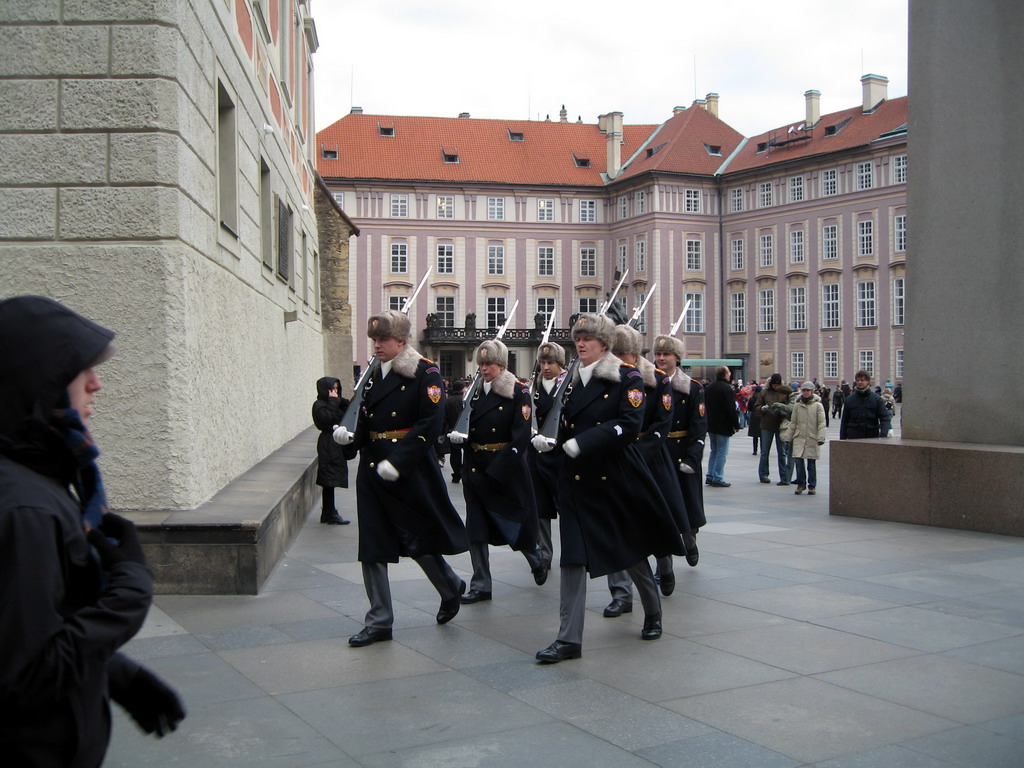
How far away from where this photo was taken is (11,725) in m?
2.18

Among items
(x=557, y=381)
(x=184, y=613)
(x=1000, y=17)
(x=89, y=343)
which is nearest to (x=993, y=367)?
(x=1000, y=17)

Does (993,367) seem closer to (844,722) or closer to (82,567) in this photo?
(844,722)

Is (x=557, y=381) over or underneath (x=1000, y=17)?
underneath

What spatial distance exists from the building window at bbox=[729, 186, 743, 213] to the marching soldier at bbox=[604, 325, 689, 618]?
66.1 meters

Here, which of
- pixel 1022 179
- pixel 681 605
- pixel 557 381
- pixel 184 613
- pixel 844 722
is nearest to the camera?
pixel 844 722

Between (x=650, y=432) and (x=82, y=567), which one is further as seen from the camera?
(x=650, y=432)

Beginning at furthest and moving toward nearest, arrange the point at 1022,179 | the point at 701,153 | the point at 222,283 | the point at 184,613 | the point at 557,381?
1. the point at 701,153
2. the point at 1022,179
3. the point at 222,283
4. the point at 557,381
5. the point at 184,613

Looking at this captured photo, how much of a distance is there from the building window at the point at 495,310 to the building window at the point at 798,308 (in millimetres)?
19669

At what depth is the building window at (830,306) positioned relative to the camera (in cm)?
6506

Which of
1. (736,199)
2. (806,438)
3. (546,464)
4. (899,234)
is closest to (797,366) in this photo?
Answer: (899,234)

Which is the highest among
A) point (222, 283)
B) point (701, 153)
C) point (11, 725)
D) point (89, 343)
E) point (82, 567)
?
point (701, 153)

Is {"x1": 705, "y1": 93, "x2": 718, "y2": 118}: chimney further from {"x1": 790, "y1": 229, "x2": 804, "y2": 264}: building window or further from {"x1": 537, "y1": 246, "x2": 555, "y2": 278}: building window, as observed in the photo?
{"x1": 537, "y1": 246, "x2": 555, "y2": 278}: building window

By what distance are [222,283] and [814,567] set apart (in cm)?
576

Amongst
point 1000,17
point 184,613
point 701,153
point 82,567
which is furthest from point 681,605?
point 701,153
